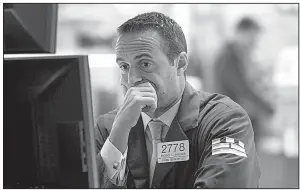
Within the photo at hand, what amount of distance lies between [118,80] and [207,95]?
0.31 m

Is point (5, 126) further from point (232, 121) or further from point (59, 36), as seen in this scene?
point (232, 121)

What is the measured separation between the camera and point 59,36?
1.95 meters

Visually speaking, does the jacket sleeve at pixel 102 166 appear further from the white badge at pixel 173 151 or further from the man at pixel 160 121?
the white badge at pixel 173 151

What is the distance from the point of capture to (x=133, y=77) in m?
1.89

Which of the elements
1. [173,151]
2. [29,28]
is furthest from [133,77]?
[29,28]

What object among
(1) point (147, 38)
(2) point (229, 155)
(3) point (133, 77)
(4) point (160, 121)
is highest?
(1) point (147, 38)

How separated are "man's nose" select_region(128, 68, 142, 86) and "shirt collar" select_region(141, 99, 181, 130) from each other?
0.11 meters

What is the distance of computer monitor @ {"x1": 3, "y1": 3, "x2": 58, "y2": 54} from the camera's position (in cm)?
190

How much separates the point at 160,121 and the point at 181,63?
21 centimetres

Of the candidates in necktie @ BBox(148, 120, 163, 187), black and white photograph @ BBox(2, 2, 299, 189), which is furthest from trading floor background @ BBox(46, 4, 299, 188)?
necktie @ BBox(148, 120, 163, 187)

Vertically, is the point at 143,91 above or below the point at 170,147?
above

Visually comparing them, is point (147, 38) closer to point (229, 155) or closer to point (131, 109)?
point (131, 109)

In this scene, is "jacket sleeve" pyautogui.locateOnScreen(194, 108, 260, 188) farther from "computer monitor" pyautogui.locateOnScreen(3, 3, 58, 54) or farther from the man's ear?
"computer monitor" pyautogui.locateOnScreen(3, 3, 58, 54)

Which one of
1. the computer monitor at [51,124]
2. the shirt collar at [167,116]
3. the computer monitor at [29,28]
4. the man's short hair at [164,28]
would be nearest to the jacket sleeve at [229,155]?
the shirt collar at [167,116]
